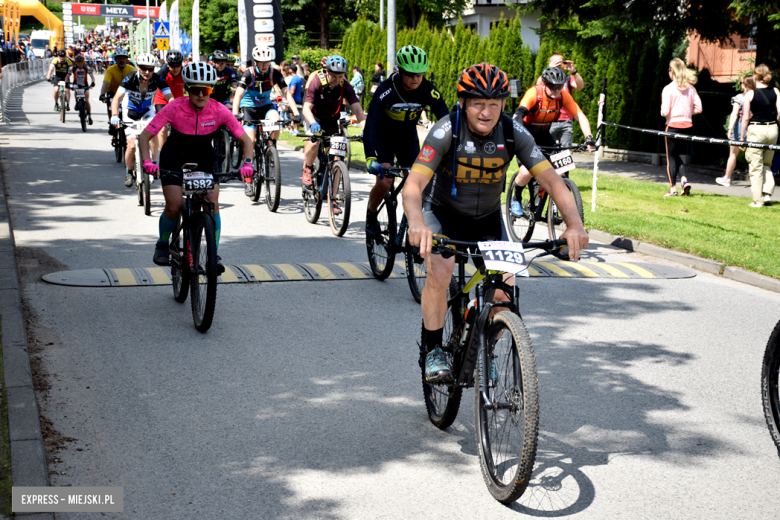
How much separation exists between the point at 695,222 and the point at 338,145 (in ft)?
16.5

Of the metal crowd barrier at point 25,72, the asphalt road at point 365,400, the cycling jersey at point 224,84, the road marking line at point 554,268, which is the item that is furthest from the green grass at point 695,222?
the metal crowd barrier at point 25,72

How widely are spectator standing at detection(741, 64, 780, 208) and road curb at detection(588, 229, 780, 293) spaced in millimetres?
3777

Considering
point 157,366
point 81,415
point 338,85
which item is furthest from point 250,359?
point 338,85

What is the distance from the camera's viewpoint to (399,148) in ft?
27.5

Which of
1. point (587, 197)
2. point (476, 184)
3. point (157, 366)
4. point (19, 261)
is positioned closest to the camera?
point (476, 184)

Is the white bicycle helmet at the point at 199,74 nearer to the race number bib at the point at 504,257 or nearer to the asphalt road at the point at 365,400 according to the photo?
the asphalt road at the point at 365,400

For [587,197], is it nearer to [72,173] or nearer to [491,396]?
[72,173]

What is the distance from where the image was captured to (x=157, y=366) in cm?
603

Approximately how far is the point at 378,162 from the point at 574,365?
2626 mm

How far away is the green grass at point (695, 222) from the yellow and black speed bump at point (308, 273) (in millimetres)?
752

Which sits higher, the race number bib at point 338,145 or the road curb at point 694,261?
the race number bib at point 338,145

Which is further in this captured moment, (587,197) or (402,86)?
(587,197)

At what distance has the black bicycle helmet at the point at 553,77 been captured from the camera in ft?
33.3

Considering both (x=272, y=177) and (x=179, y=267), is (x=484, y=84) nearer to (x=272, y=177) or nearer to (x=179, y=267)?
(x=179, y=267)
